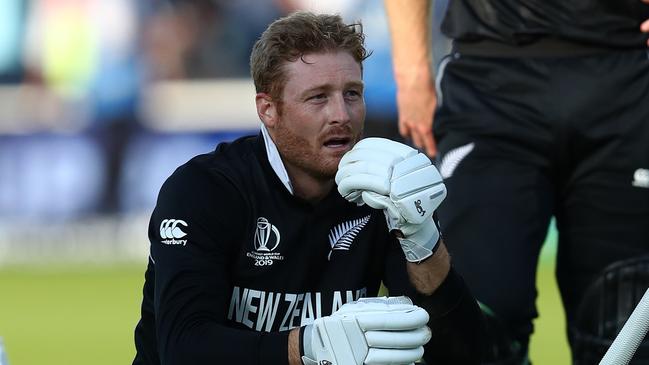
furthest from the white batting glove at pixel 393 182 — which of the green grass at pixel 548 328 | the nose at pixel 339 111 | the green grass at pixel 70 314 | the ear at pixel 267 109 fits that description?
the green grass at pixel 70 314

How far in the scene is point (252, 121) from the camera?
11.2 metres

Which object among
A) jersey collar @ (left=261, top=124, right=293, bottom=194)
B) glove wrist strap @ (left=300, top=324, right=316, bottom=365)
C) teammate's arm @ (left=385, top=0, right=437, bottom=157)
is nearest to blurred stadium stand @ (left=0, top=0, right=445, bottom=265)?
teammate's arm @ (left=385, top=0, right=437, bottom=157)

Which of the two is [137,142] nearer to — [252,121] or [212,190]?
[252,121]

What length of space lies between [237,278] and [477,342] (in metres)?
0.70

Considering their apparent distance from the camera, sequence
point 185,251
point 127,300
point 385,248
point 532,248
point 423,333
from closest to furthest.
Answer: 1. point 423,333
2. point 185,251
3. point 385,248
4. point 532,248
5. point 127,300

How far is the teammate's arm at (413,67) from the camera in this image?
490cm

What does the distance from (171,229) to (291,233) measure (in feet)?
1.12

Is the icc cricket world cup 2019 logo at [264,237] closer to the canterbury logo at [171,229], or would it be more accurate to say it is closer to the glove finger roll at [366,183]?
the canterbury logo at [171,229]

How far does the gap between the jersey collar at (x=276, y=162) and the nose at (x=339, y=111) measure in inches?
10.3

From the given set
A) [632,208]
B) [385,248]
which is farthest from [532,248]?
[385,248]

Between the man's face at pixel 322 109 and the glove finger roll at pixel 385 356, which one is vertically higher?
the man's face at pixel 322 109

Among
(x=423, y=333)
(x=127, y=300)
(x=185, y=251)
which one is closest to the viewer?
(x=423, y=333)

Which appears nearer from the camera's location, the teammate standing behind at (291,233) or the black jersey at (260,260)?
the teammate standing behind at (291,233)

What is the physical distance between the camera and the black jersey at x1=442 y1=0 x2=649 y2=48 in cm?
470
